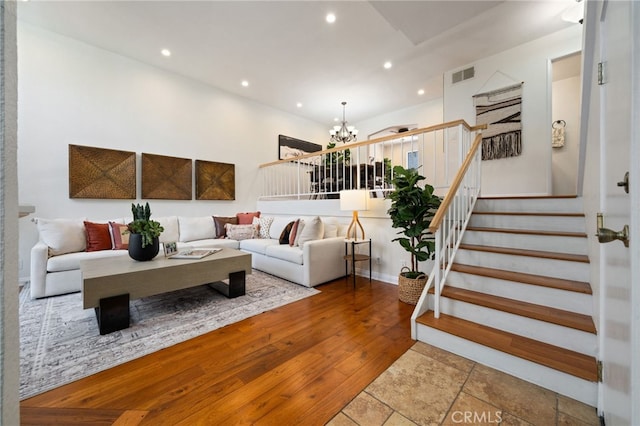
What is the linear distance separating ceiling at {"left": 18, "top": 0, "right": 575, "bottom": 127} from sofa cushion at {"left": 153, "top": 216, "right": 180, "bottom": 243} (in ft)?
9.04

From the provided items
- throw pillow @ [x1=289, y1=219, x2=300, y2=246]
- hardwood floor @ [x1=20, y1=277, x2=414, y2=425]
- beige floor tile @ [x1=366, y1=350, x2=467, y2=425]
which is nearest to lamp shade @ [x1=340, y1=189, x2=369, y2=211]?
throw pillow @ [x1=289, y1=219, x2=300, y2=246]

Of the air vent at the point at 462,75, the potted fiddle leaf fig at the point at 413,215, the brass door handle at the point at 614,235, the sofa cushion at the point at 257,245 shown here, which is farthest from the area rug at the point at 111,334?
the air vent at the point at 462,75

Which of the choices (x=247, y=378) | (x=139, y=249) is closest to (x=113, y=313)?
(x=139, y=249)

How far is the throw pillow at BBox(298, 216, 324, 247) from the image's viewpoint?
11.6 feet

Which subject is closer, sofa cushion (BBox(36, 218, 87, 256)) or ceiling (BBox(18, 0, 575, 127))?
sofa cushion (BBox(36, 218, 87, 256))

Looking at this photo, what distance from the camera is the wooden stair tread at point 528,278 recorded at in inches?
70.9

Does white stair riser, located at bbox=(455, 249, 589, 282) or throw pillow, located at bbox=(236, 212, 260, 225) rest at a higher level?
throw pillow, located at bbox=(236, 212, 260, 225)

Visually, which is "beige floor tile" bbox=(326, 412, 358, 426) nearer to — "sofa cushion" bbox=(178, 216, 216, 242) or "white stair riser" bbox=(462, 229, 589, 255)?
"white stair riser" bbox=(462, 229, 589, 255)

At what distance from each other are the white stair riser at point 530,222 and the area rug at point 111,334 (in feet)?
6.97

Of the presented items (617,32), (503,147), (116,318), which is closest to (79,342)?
(116,318)

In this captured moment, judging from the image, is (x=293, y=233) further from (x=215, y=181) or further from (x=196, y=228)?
(x=215, y=181)

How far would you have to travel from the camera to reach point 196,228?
449 centimetres

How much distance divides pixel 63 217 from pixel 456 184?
17.3 ft

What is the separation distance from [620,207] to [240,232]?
4.53 meters
